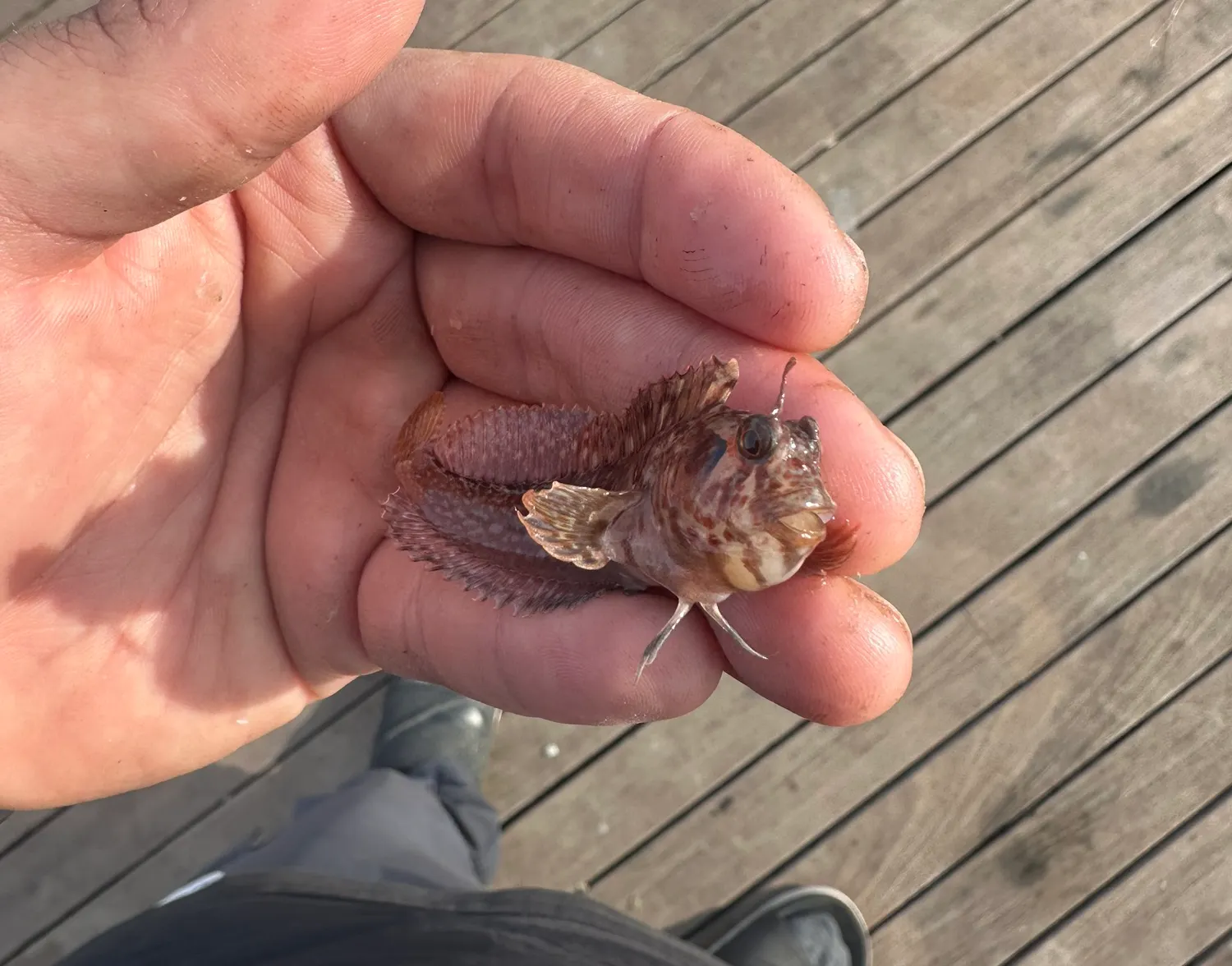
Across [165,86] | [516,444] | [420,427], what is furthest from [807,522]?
[165,86]

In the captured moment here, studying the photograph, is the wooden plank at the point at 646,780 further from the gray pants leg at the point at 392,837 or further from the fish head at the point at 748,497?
the fish head at the point at 748,497

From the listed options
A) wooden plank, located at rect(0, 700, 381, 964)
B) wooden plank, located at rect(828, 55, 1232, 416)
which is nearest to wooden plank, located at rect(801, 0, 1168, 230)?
wooden plank, located at rect(828, 55, 1232, 416)

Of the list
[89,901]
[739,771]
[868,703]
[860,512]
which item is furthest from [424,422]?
[89,901]

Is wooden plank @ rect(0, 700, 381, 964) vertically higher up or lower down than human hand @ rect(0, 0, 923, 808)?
lower down

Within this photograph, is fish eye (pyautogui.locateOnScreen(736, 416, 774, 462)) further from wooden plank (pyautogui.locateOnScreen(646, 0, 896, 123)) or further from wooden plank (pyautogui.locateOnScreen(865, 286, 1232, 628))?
wooden plank (pyautogui.locateOnScreen(646, 0, 896, 123))

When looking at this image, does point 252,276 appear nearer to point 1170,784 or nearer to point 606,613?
point 606,613

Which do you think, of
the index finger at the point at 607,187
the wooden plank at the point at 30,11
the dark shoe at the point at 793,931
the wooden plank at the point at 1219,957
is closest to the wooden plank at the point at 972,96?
the index finger at the point at 607,187
